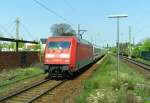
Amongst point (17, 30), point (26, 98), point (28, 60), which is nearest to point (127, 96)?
point (26, 98)

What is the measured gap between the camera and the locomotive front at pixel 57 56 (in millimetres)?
25328

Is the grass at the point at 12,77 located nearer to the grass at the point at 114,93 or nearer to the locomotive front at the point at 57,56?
the locomotive front at the point at 57,56

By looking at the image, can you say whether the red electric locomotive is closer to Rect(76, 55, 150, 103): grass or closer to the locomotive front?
the locomotive front

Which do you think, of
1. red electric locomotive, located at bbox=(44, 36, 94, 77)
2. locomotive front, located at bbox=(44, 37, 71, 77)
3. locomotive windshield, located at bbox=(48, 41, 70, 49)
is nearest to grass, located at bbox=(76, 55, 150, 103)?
red electric locomotive, located at bbox=(44, 36, 94, 77)

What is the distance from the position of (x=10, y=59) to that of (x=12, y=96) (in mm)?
17329

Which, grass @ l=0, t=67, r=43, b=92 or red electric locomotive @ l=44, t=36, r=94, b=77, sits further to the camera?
red electric locomotive @ l=44, t=36, r=94, b=77

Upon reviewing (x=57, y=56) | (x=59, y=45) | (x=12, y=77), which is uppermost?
(x=59, y=45)

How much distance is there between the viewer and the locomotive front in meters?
25.3

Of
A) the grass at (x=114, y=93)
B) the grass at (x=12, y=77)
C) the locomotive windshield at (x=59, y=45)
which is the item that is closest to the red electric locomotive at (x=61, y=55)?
the locomotive windshield at (x=59, y=45)

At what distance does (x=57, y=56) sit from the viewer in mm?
25531

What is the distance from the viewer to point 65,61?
25.3 metres

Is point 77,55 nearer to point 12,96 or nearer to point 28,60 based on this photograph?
point 12,96

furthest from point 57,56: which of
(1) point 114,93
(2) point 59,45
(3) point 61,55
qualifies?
(1) point 114,93

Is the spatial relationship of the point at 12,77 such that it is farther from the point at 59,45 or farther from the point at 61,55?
the point at 59,45
